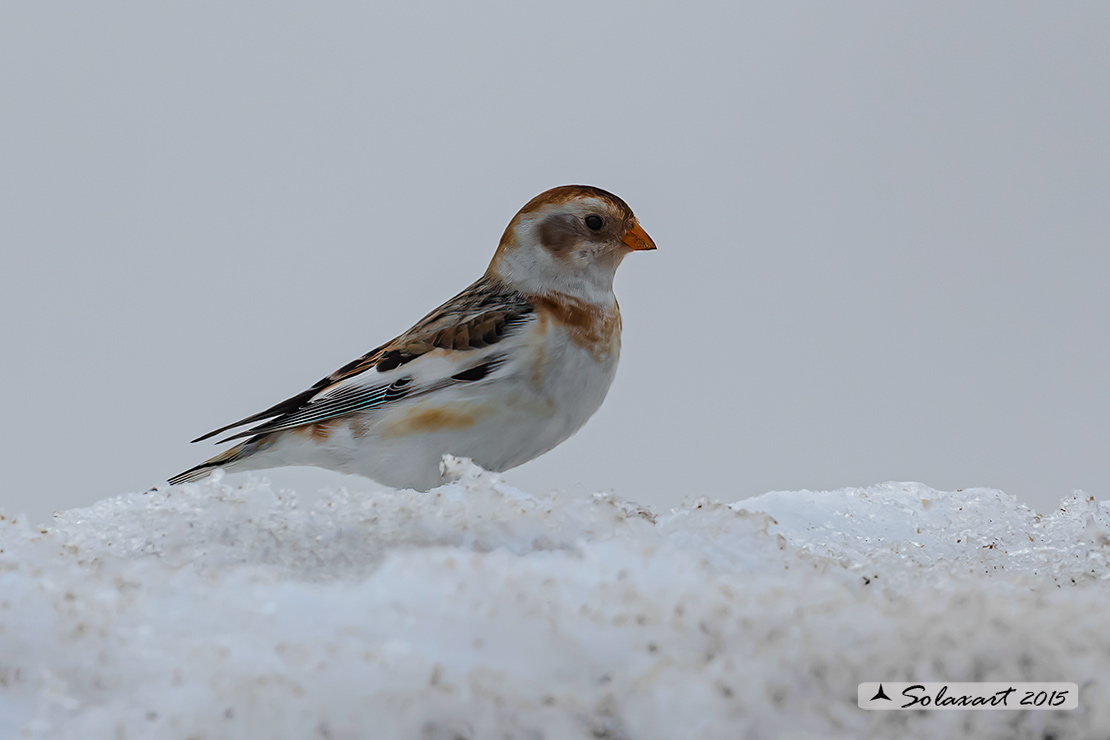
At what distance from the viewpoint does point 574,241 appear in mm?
2926

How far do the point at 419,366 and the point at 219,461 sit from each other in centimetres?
68

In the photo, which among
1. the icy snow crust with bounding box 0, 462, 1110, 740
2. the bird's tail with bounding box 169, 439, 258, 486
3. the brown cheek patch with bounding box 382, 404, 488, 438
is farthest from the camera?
the bird's tail with bounding box 169, 439, 258, 486

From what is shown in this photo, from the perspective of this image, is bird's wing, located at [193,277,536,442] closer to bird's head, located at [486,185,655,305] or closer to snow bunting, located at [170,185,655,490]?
snow bunting, located at [170,185,655,490]

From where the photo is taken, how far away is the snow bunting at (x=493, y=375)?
8.91ft

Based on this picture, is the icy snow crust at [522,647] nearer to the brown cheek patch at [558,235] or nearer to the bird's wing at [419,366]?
the bird's wing at [419,366]

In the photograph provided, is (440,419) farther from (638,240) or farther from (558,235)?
(638,240)

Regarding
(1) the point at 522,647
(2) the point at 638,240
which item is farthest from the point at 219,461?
(1) the point at 522,647

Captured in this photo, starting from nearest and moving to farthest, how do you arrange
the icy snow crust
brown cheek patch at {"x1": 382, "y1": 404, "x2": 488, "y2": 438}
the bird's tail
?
1. the icy snow crust
2. brown cheek patch at {"x1": 382, "y1": 404, "x2": 488, "y2": 438}
3. the bird's tail

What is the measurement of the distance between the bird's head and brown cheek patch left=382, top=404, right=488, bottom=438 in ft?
1.43

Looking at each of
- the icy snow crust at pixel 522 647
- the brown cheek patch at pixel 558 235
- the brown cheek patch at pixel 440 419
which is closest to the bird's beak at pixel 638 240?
the brown cheek patch at pixel 558 235

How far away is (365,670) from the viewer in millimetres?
1414

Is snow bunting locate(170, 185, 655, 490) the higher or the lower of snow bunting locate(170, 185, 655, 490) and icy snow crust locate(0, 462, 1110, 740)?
the higher

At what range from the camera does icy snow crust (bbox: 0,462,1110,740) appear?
140cm

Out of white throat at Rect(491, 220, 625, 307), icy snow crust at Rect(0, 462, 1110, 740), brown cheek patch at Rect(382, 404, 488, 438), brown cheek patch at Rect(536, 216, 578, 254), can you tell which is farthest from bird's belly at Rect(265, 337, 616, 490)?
icy snow crust at Rect(0, 462, 1110, 740)
